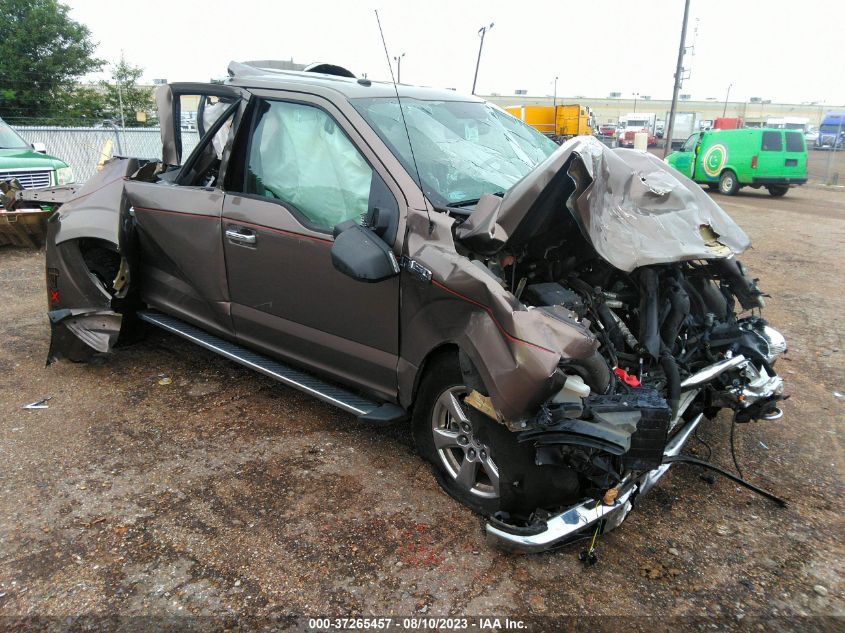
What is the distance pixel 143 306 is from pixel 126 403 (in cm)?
88

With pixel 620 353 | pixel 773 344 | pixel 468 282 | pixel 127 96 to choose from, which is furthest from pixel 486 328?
pixel 127 96

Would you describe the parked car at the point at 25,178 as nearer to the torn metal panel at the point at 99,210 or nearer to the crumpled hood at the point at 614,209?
the torn metal panel at the point at 99,210

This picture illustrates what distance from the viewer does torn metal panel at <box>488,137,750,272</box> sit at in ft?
9.00

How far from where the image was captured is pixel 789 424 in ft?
13.4

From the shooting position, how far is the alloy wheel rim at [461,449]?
292 centimetres

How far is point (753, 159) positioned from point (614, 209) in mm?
16826

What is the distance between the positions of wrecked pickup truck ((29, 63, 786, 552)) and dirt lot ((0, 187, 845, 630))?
0.28 m

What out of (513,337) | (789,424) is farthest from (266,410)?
(789,424)

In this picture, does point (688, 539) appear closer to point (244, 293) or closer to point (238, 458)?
point (238, 458)

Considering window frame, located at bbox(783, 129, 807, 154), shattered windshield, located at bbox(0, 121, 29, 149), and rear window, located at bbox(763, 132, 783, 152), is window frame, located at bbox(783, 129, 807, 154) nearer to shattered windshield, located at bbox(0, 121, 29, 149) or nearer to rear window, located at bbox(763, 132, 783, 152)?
rear window, located at bbox(763, 132, 783, 152)

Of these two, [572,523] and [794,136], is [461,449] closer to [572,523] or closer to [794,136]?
[572,523]

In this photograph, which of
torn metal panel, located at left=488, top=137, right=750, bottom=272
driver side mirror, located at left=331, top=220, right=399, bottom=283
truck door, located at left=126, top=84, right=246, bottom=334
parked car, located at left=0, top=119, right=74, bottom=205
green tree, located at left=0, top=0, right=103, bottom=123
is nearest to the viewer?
torn metal panel, located at left=488, top=137, right=750, bottom=272

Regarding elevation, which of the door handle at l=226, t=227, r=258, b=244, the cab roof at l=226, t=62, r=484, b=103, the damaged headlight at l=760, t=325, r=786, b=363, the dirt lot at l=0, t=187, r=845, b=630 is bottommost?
the dirt lot at l=0, t=187, r=845, b=630

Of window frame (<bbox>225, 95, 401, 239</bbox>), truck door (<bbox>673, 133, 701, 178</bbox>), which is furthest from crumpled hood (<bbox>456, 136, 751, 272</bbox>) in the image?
truck door (<bbox>673, 133, 701, 178</bbox>)
